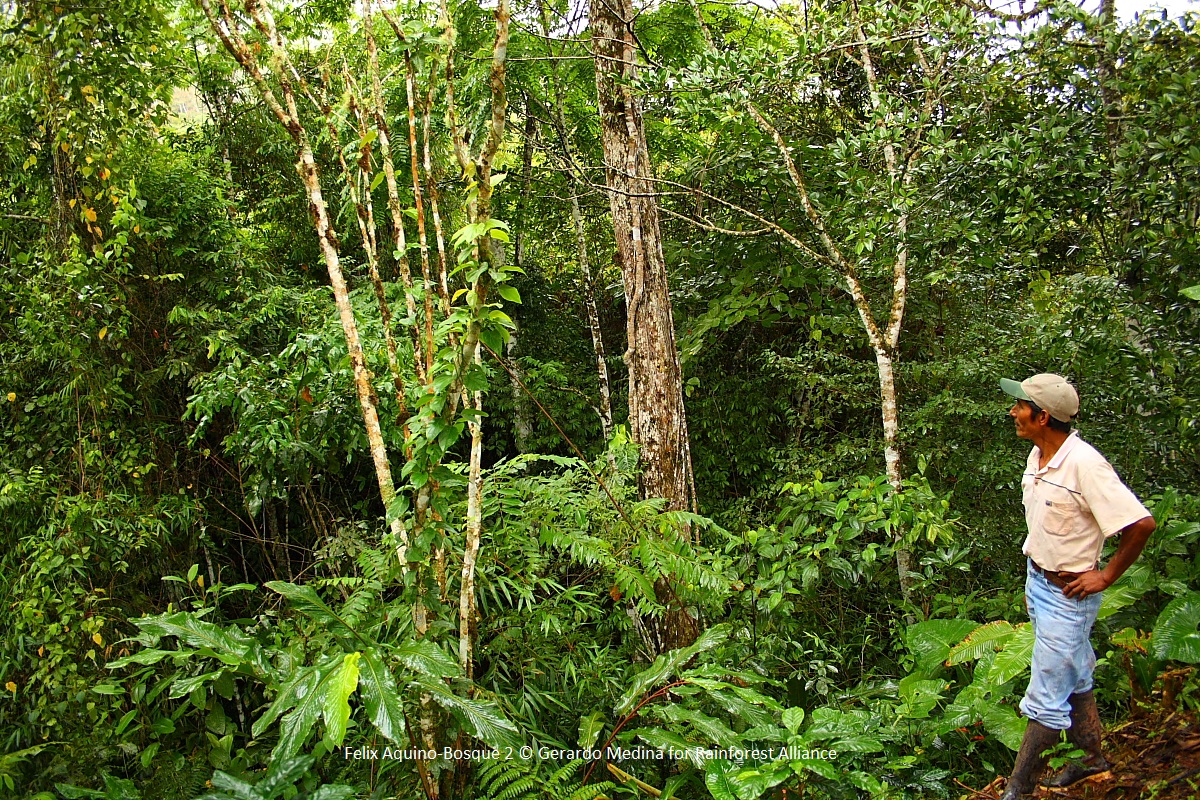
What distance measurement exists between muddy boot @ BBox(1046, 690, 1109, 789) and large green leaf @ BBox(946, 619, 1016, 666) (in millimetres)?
471

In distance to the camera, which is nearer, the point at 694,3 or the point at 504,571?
the point at 504,571

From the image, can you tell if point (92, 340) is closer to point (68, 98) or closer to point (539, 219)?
point (68, 98)

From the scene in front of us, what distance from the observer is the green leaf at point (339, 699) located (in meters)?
1.75

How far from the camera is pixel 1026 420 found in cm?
234


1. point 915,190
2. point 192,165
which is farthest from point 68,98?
point 915,190

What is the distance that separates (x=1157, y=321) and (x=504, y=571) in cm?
286

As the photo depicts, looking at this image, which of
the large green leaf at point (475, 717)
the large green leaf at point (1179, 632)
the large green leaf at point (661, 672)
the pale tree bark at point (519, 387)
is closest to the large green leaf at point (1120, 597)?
the large green leaf at point (1179, 632)

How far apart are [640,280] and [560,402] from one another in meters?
2.34

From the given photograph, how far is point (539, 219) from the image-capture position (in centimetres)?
693

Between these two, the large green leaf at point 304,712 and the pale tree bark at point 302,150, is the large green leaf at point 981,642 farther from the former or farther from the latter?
the large green leaf at point 304,712

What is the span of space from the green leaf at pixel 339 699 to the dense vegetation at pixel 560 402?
1 cm

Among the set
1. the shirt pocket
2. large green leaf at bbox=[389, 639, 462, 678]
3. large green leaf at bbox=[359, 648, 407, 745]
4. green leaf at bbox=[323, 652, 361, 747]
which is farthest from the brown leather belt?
green leaf at bbox=[323, 652, 361, 747]

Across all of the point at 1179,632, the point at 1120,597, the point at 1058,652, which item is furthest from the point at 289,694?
the point at 1120,597

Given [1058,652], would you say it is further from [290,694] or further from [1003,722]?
[290,694]
